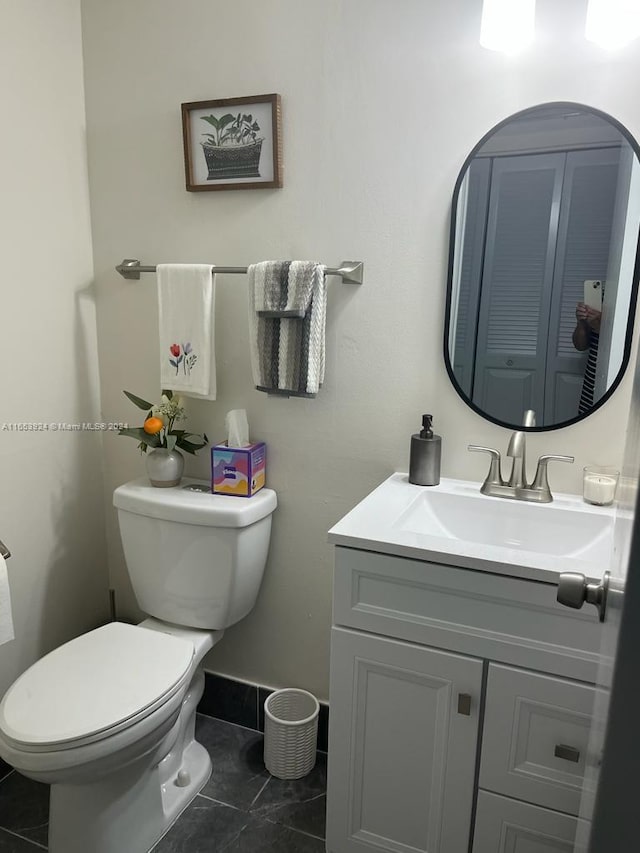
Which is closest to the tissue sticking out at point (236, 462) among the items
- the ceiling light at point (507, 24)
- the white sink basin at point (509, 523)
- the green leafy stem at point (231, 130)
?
the white sink basin at point (509, 523)

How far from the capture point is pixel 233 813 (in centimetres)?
164

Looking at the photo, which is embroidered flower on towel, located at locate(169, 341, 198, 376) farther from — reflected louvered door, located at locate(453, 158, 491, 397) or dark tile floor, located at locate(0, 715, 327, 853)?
dark tile floor, located at locate(0, 715, 327, 853)

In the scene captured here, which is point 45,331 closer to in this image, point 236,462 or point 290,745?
point 236,462

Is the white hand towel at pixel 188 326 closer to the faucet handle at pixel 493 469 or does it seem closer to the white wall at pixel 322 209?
the white wall at pixel 322 209

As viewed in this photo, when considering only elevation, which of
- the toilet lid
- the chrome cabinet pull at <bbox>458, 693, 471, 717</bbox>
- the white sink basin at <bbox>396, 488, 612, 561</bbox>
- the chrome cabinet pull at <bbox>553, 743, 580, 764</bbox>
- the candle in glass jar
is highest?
the candle in glass jar

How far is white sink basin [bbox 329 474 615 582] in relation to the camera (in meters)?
1.14

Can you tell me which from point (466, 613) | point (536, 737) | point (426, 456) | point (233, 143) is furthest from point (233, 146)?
point (536, 737)

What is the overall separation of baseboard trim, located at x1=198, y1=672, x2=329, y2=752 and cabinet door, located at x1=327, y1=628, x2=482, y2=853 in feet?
1.96

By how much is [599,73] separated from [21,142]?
1408mm

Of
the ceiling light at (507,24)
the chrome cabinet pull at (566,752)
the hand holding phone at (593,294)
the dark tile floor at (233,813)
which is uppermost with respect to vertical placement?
the ceiling light at (507,24)

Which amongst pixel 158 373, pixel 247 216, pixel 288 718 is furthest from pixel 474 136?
pixel 288 718

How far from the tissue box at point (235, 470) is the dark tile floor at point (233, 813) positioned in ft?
2.62

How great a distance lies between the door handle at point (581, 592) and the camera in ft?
2.13

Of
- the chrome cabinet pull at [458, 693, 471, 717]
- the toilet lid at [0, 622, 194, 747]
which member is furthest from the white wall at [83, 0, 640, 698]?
the chrome cabinet pull at [458, 693, 471, 717]
